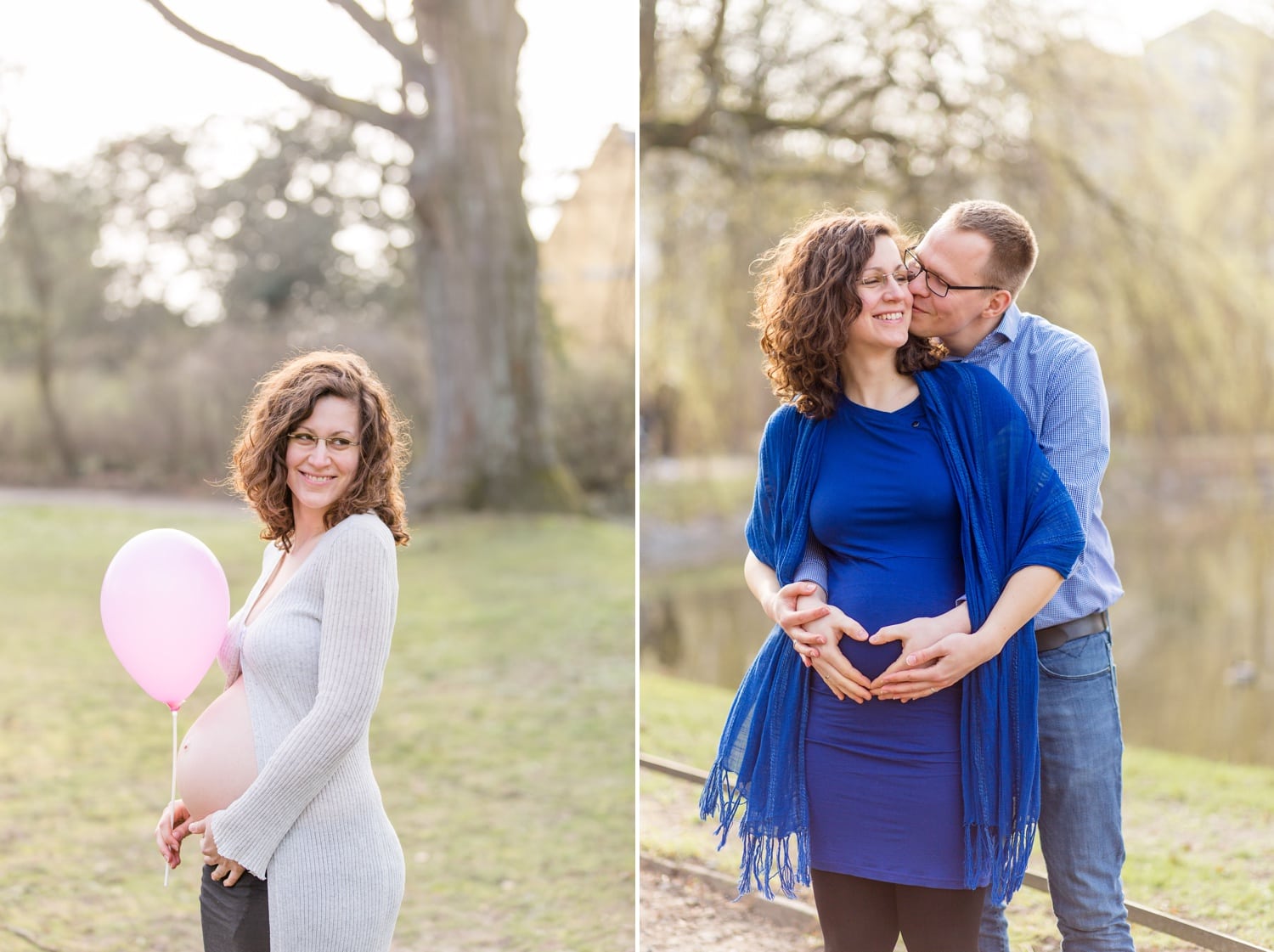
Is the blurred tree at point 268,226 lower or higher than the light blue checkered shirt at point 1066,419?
higher

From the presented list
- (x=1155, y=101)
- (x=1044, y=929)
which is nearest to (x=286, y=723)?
(x=1044, y=929)

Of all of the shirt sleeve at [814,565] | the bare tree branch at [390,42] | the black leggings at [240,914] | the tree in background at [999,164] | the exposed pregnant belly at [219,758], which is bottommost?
the black leggings at [240,914]

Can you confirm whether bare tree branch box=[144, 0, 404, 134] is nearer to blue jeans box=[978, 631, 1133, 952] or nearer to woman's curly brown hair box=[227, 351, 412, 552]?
woman's curly brown hair box=[227, 351, 412, 552]

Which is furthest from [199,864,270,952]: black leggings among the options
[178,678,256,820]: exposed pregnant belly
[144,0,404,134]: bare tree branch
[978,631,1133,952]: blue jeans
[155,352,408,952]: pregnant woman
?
[144,0,404,134]: bare tree branch

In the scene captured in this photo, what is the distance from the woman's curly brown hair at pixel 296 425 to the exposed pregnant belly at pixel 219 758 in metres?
0.28

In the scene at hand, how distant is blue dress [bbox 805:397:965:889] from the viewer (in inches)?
79.6

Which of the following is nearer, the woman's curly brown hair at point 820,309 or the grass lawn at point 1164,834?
the woman's curly brown hair at point 820,309

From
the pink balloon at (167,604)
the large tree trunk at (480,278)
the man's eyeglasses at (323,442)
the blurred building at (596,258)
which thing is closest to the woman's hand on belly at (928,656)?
the man's eyeglasses at (323,442)

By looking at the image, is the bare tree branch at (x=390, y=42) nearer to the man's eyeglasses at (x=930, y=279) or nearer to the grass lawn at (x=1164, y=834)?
the grass lawn at (x=1164, y=834)

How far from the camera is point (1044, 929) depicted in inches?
128

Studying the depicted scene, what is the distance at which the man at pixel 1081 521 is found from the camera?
7.14ft

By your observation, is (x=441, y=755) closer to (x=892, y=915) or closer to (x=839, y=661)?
(x=892, y=915)

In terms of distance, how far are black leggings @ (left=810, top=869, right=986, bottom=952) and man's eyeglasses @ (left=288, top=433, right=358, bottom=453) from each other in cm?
108

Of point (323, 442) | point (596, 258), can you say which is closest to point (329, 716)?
point (323, 442)
